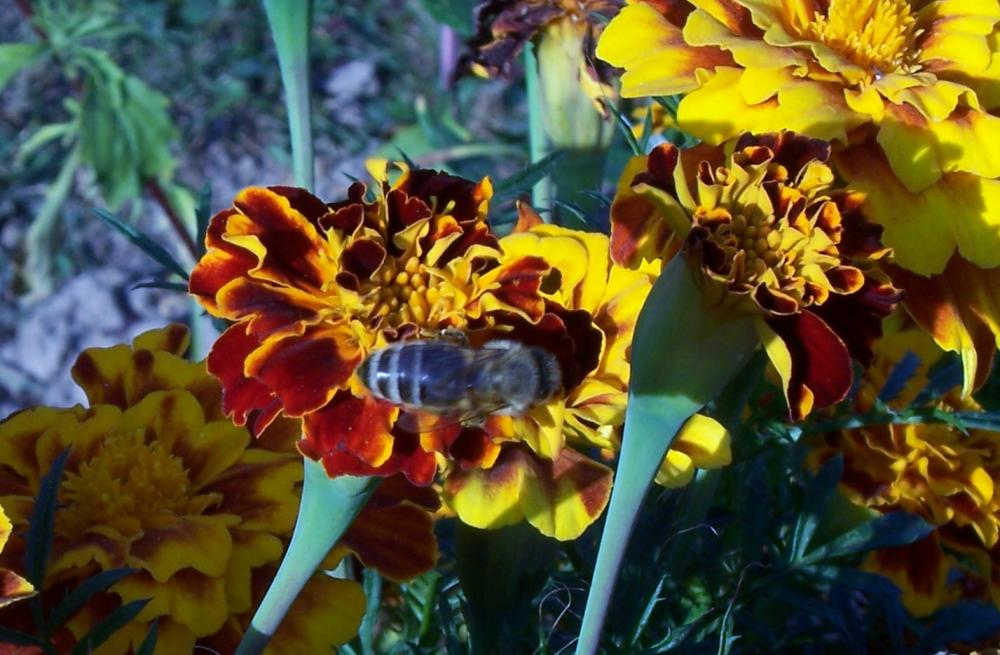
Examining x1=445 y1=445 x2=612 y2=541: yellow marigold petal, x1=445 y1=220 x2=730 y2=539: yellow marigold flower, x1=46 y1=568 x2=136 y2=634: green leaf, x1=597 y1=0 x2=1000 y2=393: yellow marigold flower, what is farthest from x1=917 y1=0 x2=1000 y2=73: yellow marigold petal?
x1=46 y1=568 x2=136 y2=634: green leaf

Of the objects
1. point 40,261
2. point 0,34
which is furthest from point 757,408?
point 0,34

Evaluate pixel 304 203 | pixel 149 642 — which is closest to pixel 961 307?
pixel 304 203

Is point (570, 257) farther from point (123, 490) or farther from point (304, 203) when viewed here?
point (123, 490)

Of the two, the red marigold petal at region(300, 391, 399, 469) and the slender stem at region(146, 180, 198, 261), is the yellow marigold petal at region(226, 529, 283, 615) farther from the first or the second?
the slender stem at region(146, 180, 198, 261)

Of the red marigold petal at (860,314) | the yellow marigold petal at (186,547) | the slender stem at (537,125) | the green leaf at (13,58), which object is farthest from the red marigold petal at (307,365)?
the green leaf at (13,58)

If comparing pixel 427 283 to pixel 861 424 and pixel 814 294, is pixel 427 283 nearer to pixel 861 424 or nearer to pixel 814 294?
pixel 814 294

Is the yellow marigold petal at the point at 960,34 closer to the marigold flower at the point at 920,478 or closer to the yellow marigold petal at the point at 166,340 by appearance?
the marigold flower at the point at 920,478
